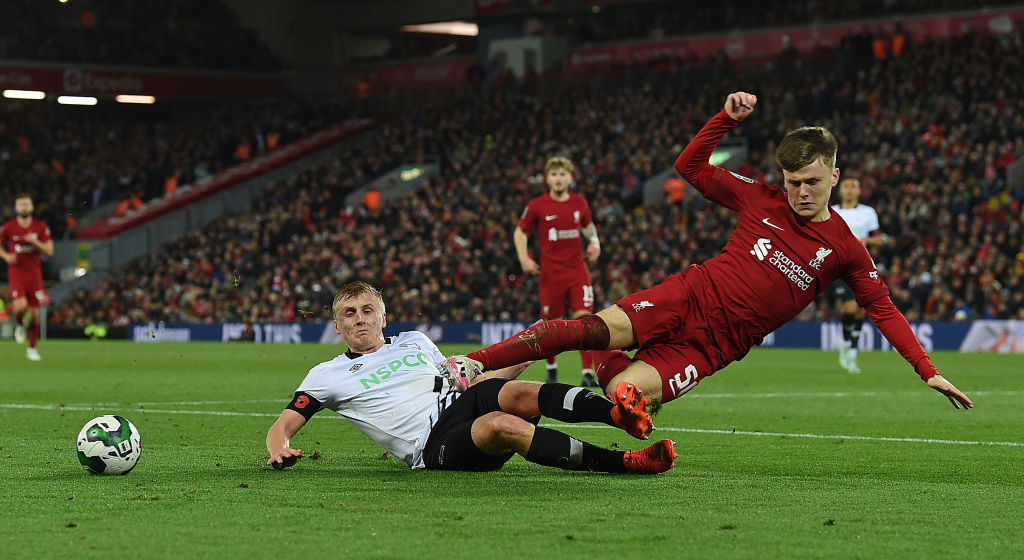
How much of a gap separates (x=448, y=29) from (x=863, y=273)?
137ft

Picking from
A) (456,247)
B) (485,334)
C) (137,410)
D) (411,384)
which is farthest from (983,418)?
(456,247)

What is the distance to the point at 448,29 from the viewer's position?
155 feet

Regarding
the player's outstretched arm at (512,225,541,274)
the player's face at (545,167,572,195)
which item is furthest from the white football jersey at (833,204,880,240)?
the player's outstretched arm at (512,225,541,274)

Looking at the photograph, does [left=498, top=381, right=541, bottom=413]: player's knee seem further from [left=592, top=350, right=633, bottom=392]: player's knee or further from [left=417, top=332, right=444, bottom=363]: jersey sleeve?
[left=417, top=332, right=444, bottom=363]: jersey sleeve

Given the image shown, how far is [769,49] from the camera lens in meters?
37.2

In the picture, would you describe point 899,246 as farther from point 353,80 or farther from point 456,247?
point 353,80

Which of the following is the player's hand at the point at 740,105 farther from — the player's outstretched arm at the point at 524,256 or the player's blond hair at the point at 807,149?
the player's outstretched arm at the point at 524,256

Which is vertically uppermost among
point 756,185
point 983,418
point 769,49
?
point 769,49

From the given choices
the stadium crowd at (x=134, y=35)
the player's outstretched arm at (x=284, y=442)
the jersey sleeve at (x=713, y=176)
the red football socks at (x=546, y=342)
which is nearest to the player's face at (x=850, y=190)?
the jersey sleeve at (x=713, y=176)

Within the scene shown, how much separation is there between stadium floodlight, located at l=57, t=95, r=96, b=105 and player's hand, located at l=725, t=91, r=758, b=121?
4099 cm

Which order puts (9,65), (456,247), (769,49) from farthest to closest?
(9,65)
(769,49)
(456,247)

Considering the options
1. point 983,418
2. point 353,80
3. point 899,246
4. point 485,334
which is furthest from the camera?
point 353,80

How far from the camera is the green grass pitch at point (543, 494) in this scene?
15.7 ft

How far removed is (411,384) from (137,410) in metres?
5.16
